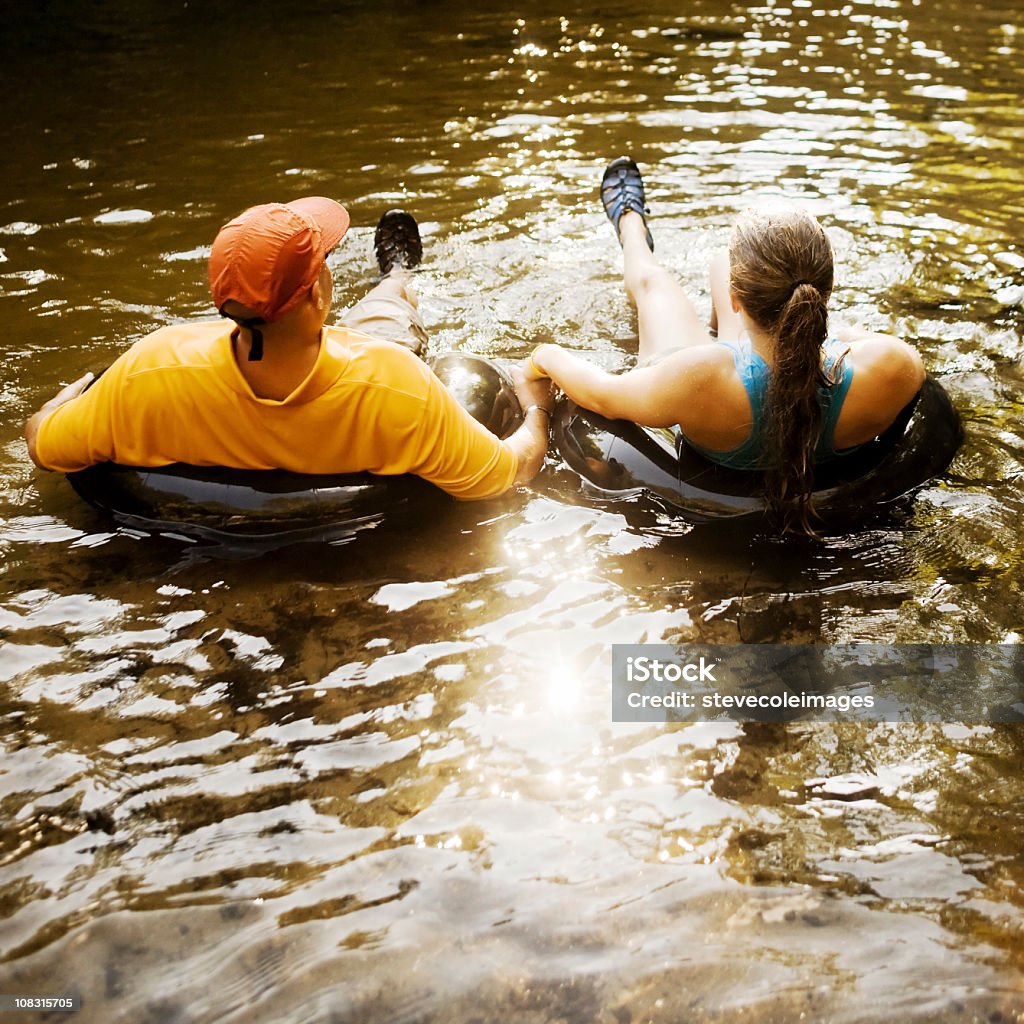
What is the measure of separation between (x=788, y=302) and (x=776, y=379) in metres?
0.28

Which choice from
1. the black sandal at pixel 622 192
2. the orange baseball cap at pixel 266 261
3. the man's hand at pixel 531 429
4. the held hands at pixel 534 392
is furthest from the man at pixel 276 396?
the black sandal at pixel 622 192

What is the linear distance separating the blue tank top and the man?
0.90 meters

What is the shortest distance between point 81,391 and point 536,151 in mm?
4845

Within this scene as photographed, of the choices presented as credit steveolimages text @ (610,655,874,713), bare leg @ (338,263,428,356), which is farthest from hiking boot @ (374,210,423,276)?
credit steveolimages text @ (610,655,874,713)

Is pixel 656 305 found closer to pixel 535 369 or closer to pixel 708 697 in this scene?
pixel 535 369

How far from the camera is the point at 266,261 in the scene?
290 cm

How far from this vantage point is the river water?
2.19 m

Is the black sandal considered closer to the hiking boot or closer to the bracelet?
the hiking boot

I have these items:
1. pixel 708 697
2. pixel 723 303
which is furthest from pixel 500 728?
pixel 723 303

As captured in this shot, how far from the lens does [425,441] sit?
3.49 metres

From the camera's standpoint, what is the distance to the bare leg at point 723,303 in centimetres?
414

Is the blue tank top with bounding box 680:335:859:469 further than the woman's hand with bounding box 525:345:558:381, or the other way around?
the woman's hand with bounding box 525:345:558:381

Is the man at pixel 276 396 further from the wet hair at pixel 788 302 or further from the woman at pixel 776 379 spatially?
the wet hair at pixel 788 302

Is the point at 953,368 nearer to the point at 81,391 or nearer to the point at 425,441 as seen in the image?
the point at 425,441
